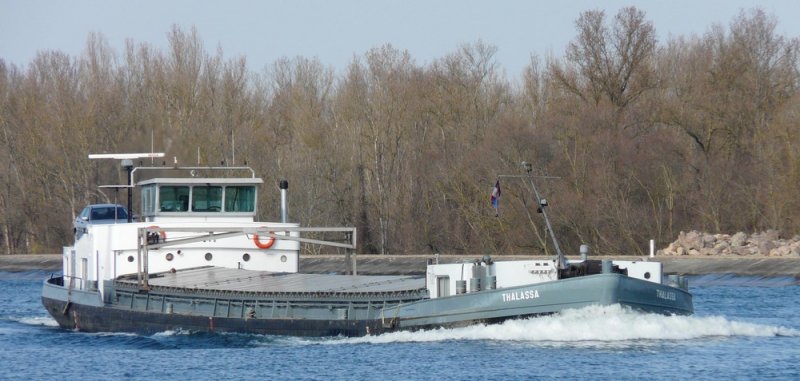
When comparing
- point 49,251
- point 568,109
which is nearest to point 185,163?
point 568,109

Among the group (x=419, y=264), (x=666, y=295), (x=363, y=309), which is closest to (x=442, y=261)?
(x=419, y=264)

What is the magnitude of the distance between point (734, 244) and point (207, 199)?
3003 centimetres

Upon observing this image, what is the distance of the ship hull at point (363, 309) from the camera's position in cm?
2617

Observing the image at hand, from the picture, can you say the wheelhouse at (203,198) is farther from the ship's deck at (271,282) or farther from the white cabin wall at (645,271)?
the white cabin wall at (645,271)

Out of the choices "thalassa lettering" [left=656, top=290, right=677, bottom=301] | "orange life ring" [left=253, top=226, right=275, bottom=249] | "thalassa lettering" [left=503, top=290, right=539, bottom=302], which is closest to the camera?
"thalassa lettering" [left=503, top=290, right=539, bottom=302]

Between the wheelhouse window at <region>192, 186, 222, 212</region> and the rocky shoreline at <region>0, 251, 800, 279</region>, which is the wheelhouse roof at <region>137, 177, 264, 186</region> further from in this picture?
the rocky shoreline at <region>0, 251, 800, 279</region>

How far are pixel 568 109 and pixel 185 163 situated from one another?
2989 centimetres

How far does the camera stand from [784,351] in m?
27.0

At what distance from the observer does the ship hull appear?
26.2m

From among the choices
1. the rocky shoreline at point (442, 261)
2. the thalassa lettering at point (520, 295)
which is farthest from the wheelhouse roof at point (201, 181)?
the rocky shoreline at point (442, 261)

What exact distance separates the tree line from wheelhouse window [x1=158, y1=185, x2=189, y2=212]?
84.4 feet

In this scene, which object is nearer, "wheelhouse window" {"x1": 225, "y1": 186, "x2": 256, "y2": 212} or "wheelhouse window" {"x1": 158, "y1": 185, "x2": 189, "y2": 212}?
"wheelhouse window" {"x1": 158, "y1": 185, "x2": 189, "y2": 212}

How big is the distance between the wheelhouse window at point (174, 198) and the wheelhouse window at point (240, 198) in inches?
44.7

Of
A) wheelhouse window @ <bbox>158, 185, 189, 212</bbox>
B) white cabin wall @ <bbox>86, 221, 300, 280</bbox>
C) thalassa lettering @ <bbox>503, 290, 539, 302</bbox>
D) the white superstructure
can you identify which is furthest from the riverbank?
thalassa lettering @ <bbox>503, 290, 539, 302</bbox>
